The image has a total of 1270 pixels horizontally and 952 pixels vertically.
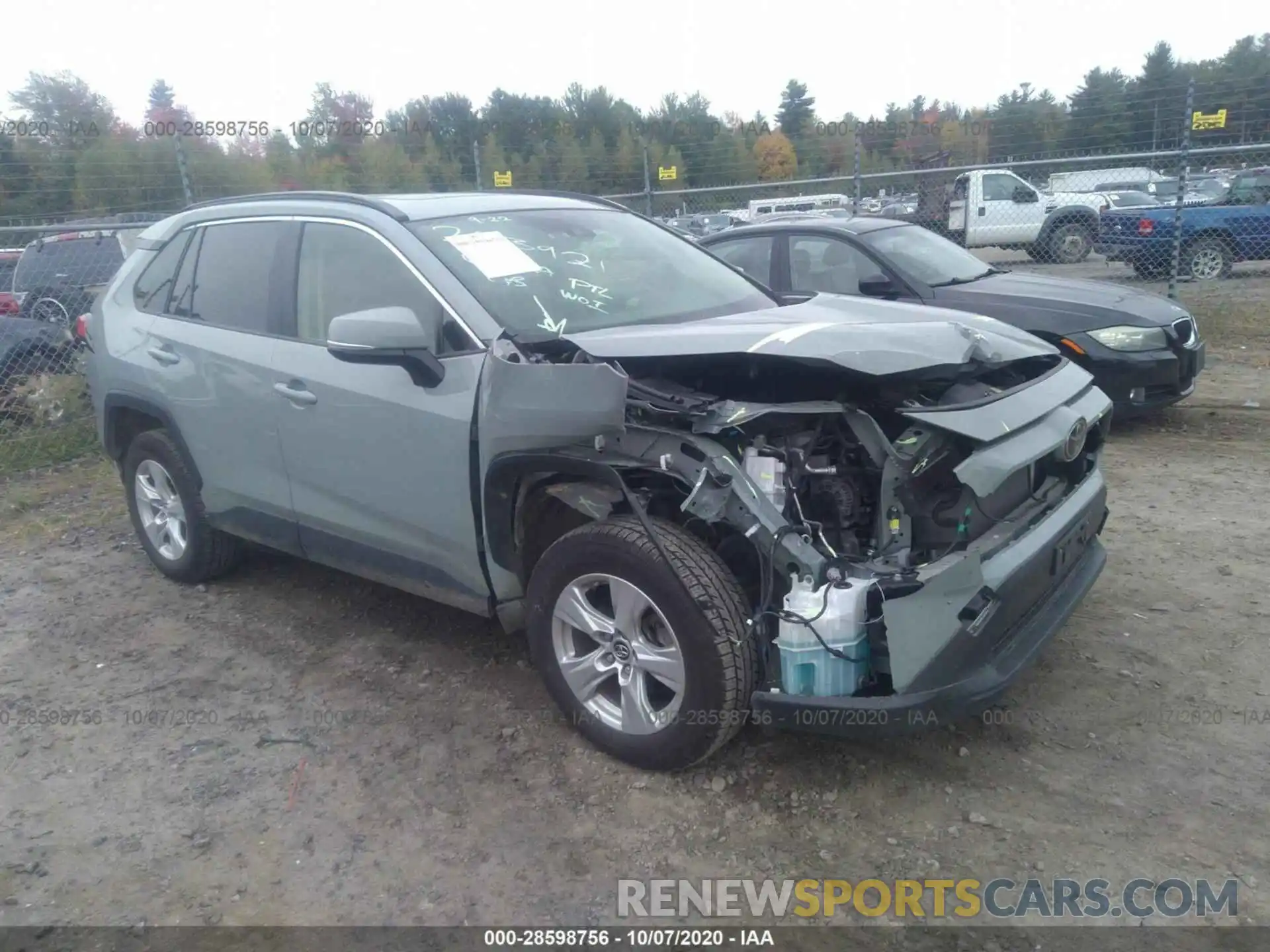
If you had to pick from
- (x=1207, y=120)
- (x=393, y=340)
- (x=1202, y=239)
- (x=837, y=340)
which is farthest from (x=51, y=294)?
(x=1202, y=239)

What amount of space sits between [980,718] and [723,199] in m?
20.4

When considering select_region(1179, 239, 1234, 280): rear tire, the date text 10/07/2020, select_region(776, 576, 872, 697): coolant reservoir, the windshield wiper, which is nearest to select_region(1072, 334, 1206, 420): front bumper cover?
the windshield wiper

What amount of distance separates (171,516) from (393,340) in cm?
238

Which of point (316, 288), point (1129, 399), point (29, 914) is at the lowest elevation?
point (29, 914)

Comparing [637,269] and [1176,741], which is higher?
[637,269]

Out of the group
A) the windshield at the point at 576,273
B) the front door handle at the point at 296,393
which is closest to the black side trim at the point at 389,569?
the front door handle at the point at 296,393

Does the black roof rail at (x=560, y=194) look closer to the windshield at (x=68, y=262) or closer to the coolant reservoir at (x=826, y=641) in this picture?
the coolant reservoir at (x=826, y=641)

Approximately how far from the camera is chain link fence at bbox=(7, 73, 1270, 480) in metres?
8.73

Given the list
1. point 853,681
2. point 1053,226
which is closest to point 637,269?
point 853,681

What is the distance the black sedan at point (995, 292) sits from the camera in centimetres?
651

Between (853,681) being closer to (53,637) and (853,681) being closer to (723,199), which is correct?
(53,637)

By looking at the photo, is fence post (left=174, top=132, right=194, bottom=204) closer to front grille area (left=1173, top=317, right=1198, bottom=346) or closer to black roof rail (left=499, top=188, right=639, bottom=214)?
black roof rail (left=499, top=188, right=639, bottom=214)

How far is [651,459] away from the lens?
9.82 ft

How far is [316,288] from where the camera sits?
3.96 metres
